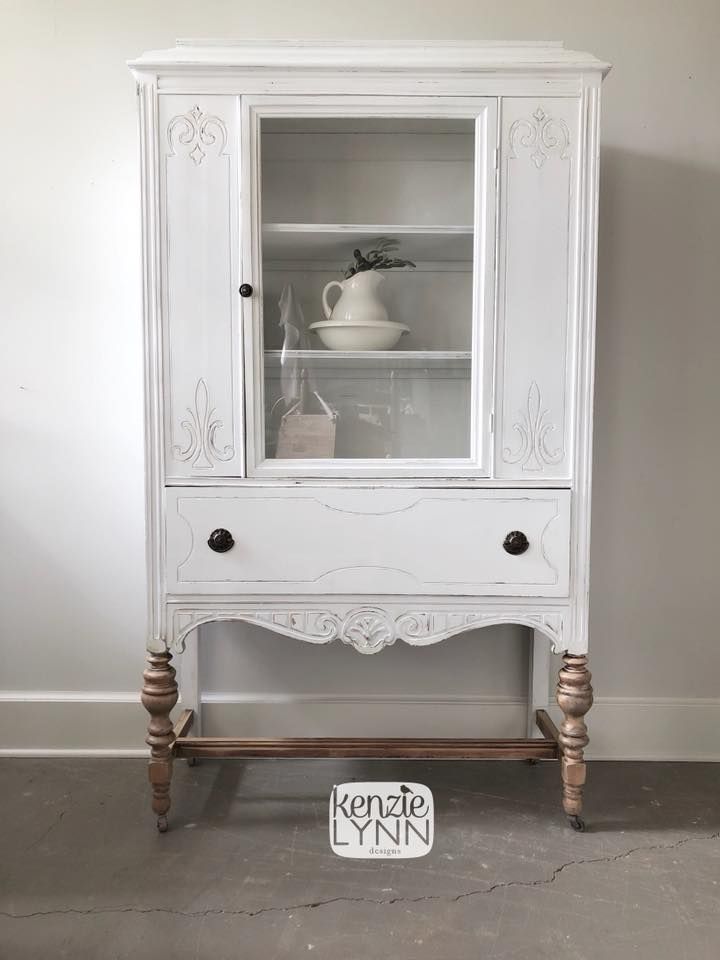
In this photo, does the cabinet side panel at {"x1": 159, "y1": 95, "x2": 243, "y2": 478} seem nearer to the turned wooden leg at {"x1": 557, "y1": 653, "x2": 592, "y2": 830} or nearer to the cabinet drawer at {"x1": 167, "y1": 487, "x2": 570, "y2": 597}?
the cabinet drawer at {"x1": 167, "y1": 487, "x2": 570, "y2": 597}

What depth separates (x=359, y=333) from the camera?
1.71 metres

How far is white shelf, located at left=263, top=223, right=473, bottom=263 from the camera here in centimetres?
166

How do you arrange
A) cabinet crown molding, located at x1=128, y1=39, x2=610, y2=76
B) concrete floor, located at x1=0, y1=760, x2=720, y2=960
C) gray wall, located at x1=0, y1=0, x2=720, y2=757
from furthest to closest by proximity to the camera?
gray wall, located at x1=0, y1=0, x2=720, y2=757, cabinet crown molding, located at x1=128, y1=39, x2=610, y2=76, concrete floor, located at x1=0, y1=760, x2=720, y2=960

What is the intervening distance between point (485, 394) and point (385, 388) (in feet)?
0.76

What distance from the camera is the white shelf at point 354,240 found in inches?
65.3

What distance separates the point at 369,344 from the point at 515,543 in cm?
56

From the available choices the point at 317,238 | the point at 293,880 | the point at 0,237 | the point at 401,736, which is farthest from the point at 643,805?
the point at 0,237

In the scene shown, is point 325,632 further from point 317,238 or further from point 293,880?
point 317,238

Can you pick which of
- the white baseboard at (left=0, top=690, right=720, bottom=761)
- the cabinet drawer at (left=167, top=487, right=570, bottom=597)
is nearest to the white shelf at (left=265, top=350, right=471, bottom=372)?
the cabinet drawer at (left=167, top=487, right=570, bottom=597)

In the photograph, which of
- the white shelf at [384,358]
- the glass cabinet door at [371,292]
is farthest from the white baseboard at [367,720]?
the white shelf at [384,358]

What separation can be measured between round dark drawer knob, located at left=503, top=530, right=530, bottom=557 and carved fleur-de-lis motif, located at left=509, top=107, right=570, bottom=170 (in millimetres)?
800

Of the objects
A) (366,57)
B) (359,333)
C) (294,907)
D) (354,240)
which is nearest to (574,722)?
(294,907)

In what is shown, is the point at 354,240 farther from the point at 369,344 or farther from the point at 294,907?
the point at 294,907

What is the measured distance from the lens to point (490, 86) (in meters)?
1.59
